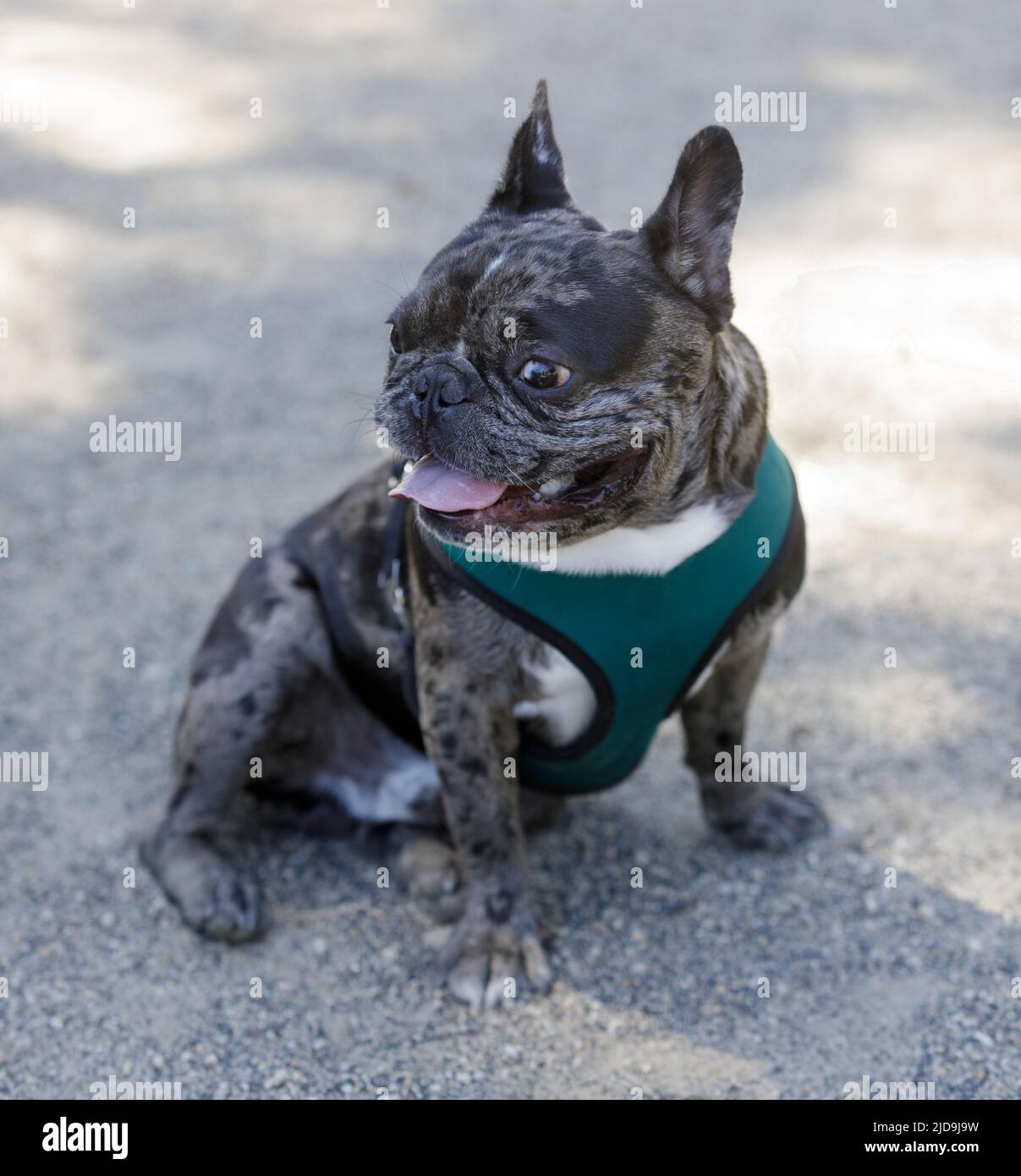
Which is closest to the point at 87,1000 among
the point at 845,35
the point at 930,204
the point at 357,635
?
the point at 357,635

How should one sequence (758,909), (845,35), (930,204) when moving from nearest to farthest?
(758,909)
(930,204)
(845,35)

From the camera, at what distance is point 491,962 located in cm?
386

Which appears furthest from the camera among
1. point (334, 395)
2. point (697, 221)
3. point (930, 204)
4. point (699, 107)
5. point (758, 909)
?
point (699, 107)

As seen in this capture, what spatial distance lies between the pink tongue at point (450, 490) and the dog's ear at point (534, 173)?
2.61 ft

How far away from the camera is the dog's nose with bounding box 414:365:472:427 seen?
3.09 metres

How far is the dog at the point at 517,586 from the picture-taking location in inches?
122

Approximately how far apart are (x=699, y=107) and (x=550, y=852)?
23.1ft

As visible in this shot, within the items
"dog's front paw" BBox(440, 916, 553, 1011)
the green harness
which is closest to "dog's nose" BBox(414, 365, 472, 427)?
the green harness

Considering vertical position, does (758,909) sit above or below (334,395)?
below

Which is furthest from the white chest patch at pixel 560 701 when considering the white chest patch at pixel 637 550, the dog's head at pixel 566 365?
the dog's head at pixel 566 365

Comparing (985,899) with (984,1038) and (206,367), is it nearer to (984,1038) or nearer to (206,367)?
(984,1038)

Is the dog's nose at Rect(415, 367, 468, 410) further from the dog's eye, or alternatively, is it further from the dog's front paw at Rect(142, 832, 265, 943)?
the dog's front paw at Rect(142, 832, 265, 943)

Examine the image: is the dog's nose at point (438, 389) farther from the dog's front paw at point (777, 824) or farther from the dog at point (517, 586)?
the dog's front paw at point (777, 824)

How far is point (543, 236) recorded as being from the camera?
3.21m
